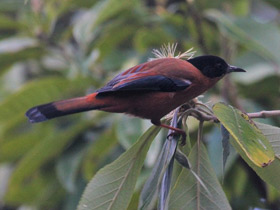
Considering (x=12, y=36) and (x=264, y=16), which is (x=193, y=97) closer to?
(x=12, y=36)

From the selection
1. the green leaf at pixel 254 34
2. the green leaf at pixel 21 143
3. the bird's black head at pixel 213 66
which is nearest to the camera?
the bird's black head at pixel 213 66

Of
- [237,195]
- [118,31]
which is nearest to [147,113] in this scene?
[237,195]

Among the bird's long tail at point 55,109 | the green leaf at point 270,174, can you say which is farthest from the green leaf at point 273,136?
the bird's long tail at point 55,109

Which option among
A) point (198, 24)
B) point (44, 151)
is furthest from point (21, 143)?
point (198, 24)

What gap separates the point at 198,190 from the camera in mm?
1838

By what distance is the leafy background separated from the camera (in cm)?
307

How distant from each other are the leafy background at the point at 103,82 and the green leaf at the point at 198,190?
92 centimetres

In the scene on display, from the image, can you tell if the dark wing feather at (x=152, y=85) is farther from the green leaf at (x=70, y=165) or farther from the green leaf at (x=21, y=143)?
the green leaf at (x=21, y=143)

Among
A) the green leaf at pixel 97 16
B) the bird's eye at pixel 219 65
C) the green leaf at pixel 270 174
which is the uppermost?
the green leaf at pixel 97 16

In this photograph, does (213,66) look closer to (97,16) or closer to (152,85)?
(152,85)

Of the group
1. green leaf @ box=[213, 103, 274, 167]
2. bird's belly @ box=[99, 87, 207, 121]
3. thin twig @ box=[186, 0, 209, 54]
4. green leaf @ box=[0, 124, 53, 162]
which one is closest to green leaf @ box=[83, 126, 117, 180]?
green leaf @ box=[0, 124, 53, 162]

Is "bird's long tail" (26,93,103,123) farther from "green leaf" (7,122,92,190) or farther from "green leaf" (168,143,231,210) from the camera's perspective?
"green leaf" (7,122,92,190)

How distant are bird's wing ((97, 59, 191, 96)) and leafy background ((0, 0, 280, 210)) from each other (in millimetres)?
943

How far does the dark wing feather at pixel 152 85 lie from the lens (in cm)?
182
